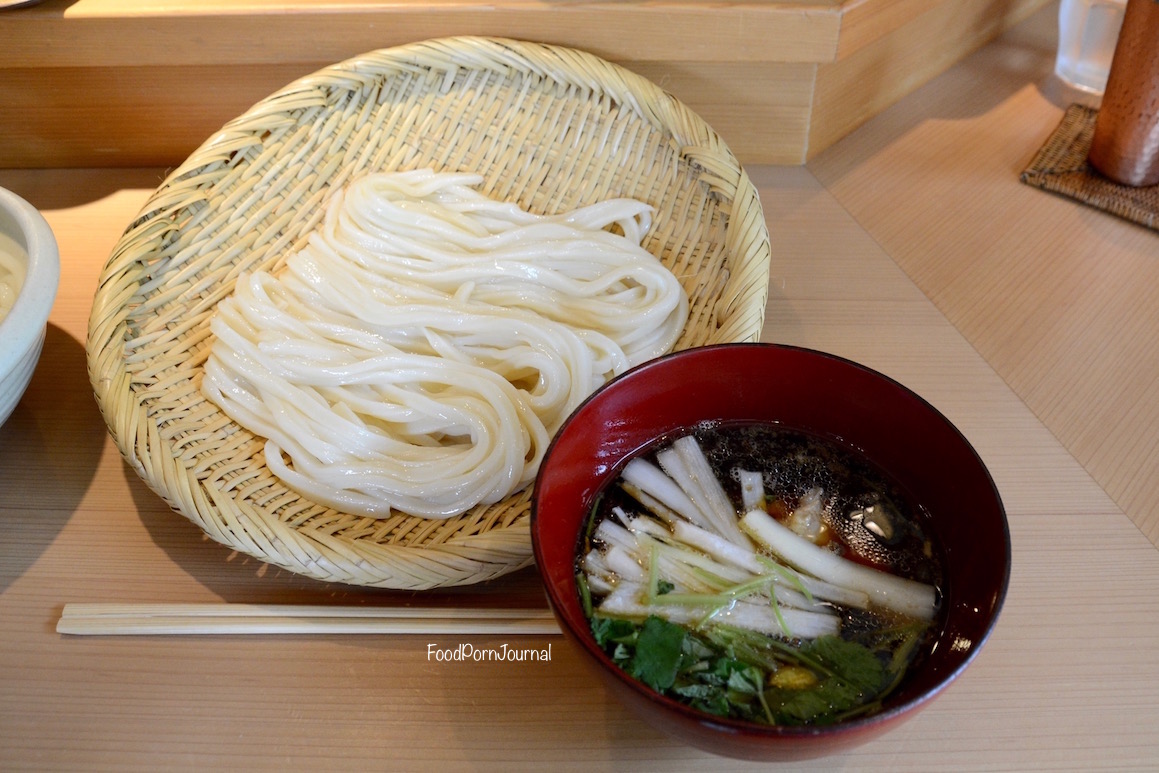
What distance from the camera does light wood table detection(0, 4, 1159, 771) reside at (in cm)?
113

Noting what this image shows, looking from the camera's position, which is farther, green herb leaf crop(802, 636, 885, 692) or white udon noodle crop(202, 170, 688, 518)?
white udon noodle crop(202, 170, 688, 518)

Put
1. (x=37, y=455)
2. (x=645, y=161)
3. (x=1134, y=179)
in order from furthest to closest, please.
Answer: (x=1134, y=179), (x=645, y=161), (x=37, y=455)

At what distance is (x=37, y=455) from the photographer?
4.98 feet

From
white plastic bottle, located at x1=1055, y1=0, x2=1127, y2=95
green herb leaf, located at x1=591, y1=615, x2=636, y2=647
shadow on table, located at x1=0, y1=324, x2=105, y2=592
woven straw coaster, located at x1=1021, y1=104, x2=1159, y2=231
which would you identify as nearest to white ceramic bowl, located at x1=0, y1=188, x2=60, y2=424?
shadow on table, located at x1=0, y1=324, x2=105, y2=592

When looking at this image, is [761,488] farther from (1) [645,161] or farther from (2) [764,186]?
(2) [764,186]

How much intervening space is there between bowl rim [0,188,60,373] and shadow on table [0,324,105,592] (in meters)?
0.29

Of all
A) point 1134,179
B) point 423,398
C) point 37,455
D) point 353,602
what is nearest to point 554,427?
point 423,398

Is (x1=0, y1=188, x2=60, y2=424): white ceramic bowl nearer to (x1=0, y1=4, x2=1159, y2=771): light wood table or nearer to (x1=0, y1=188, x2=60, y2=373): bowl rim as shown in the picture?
(x1=0, y1=188, x2=60, y2=373): bowl rim

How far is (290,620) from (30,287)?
64 cm

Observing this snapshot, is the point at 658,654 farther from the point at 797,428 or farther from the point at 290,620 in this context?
the point at 290,620

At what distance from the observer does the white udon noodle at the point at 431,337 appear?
1.32 metres

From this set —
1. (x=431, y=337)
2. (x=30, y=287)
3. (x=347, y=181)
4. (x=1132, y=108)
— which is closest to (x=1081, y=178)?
(x=1132, y=108)

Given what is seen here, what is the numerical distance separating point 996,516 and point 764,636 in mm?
286

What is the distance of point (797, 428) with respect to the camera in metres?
1.14
